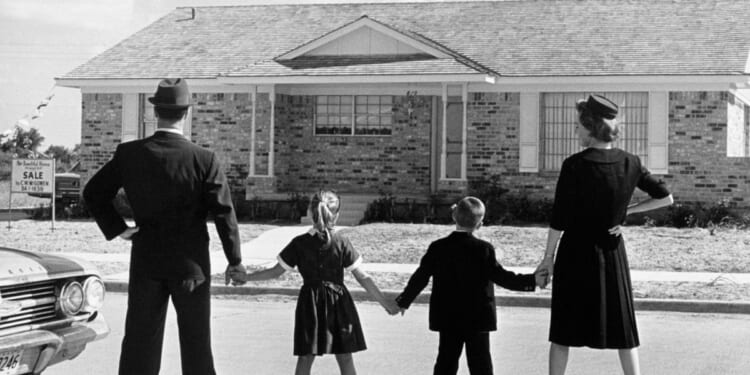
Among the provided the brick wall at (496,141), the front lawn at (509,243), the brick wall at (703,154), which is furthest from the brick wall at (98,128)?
the brick wall at (703,154)

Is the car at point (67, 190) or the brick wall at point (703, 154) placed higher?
the brick wall at point (703, 154)

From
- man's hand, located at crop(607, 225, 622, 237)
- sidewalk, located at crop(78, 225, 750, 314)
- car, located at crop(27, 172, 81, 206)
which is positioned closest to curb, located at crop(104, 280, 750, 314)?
sidewalk, located at crop(78, 225, 750, 314)

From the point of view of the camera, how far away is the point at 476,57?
24.4 m

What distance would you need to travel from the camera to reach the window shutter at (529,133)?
23531 mm

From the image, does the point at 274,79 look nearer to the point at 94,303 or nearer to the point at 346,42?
the point at 346,42

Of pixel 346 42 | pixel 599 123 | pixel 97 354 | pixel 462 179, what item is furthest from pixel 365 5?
pixel 599 123

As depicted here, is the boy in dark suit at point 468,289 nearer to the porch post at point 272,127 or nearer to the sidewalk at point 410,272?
the sidewalk at point 410,272

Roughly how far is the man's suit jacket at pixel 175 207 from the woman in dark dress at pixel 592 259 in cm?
185

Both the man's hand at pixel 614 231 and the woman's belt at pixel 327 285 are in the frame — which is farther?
the woman's belt at pixel 327 285

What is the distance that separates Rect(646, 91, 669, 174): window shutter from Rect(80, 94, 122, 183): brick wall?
12.1 metres

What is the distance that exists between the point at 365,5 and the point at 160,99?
922 inches

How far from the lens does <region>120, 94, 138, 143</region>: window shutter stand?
25875 millimetres

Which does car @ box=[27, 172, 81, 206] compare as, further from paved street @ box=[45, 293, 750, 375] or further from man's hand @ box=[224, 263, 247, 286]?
man's hand @ box=[224, 263, 247, 286]

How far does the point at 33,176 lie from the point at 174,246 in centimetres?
1668
